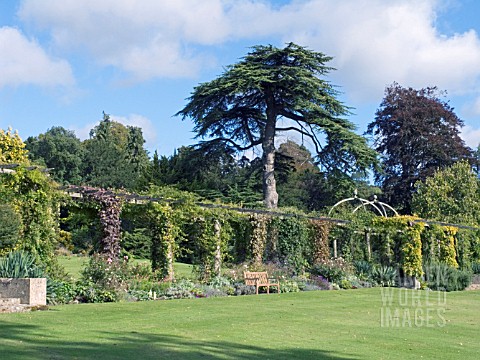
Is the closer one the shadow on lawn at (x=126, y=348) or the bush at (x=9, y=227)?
the shadow on lawn at (x=126, y=348)

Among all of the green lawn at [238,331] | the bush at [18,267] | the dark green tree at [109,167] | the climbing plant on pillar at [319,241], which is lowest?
the green lawn at [238,331]

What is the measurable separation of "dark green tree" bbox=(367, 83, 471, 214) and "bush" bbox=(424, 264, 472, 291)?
1734 centimetres

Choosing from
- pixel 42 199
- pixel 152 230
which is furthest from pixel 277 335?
pixel 152 230

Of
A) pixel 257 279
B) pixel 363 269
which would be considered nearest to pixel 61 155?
pixel 363 269

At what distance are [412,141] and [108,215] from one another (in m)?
31.6

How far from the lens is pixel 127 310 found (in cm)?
1323

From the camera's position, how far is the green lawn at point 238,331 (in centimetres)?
888

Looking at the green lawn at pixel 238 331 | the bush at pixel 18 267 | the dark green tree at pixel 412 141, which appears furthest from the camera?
the dark green tree at pixel 412 141

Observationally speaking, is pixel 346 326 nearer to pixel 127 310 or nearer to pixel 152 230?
pixel 127 310

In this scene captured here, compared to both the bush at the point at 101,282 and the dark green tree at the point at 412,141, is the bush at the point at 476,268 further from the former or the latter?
the bush at the point at 101,282

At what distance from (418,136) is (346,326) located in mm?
34679

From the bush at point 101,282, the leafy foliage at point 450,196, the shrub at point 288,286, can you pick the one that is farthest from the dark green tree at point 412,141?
the bush at point 101,282

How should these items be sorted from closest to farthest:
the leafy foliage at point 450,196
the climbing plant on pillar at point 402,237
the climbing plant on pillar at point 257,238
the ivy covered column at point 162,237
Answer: the ivy covered column at point 162,237
the climbing plant on pillar at point 257,238
the climbing plant on pillar at point 402,237
the leafy foliage at point 450,196

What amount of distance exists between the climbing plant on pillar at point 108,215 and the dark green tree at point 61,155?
31672 millimetres
